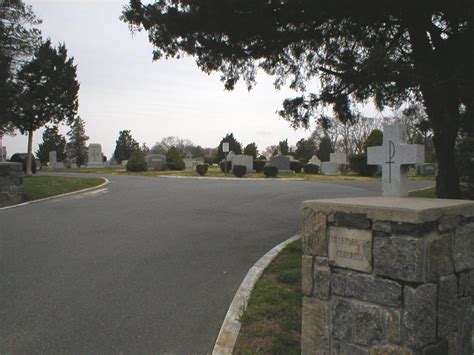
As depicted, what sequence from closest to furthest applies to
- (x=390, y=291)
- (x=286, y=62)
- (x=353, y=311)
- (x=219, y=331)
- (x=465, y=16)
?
(x=390, y=291) → (x=353, y=311) → (x=219, y=331) → (x=465, y=16) → (x=286, y=62)

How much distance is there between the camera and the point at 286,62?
8.46 metres

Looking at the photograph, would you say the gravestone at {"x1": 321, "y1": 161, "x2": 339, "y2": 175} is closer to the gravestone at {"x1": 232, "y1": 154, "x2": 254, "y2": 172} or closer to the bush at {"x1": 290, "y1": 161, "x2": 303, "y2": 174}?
the bush at {"x1": 290, "y1": 161, "x2": 303, "y2": 174}

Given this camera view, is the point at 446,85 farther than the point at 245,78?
No

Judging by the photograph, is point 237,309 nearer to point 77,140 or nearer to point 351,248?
point 351,248

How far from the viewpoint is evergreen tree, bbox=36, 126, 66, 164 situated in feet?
209

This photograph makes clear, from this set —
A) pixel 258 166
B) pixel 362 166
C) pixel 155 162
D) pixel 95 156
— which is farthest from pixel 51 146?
pixel 362 166

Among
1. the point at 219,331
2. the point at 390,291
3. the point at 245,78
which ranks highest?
the point at 245,78

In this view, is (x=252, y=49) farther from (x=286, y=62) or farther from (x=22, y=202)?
(x=22, y=202)

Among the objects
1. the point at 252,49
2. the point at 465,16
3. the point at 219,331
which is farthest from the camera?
the point at 252,49

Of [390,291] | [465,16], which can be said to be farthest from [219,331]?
[465,16]

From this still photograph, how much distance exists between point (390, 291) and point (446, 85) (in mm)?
4641

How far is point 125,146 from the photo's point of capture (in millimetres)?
69500

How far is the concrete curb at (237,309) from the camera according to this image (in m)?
3.54

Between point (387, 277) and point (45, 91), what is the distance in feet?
89.8
